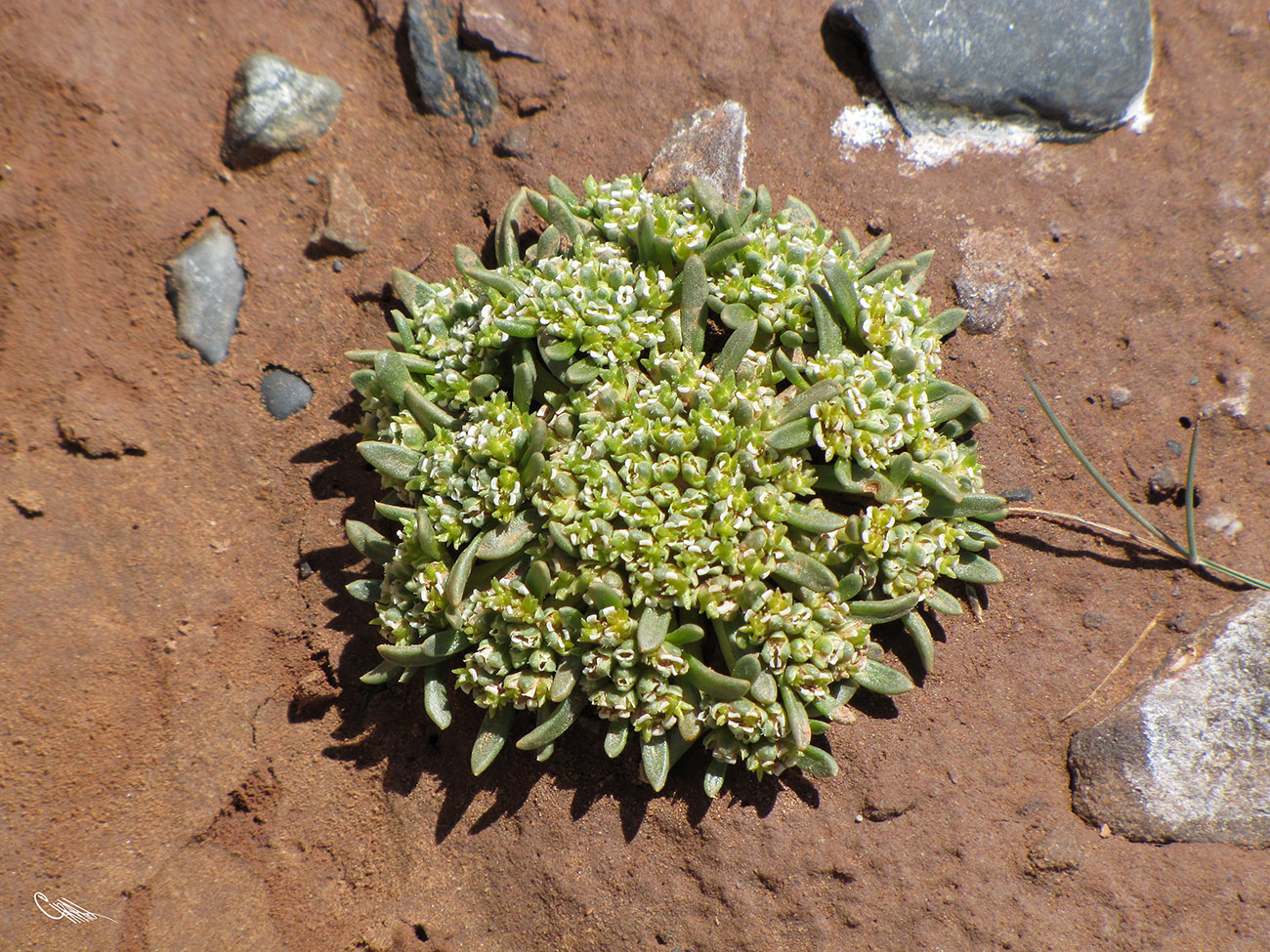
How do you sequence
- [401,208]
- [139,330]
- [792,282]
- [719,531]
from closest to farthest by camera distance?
[719,531], [792,282], [139,330], [401,208]

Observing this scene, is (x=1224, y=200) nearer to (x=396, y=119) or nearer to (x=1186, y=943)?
(x=1186, y=943)

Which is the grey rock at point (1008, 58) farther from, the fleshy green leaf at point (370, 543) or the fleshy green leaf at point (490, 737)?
the fleshy green leaf at point (490, 737)

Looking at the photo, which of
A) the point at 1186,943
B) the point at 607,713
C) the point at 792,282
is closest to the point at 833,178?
the point at 792,282

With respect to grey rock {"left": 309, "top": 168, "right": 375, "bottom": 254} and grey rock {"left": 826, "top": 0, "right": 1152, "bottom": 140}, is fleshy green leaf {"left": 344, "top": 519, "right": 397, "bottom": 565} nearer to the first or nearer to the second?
grey rock {"left": 309, "top": 168, "right": 375, "bottom": 254}

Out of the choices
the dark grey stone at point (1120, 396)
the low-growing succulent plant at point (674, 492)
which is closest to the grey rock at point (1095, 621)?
the low-growing succulent plant at point (674, 492)

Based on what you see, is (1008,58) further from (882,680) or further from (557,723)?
(557,723)

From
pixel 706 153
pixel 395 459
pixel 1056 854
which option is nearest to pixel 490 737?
pixel 395 459

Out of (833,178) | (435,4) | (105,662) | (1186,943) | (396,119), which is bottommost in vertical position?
(105,662)

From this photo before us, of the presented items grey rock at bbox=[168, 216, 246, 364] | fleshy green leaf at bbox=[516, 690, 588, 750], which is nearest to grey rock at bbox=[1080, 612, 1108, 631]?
fleshy green leaf at bbox=[516, 690, 588, 750]
